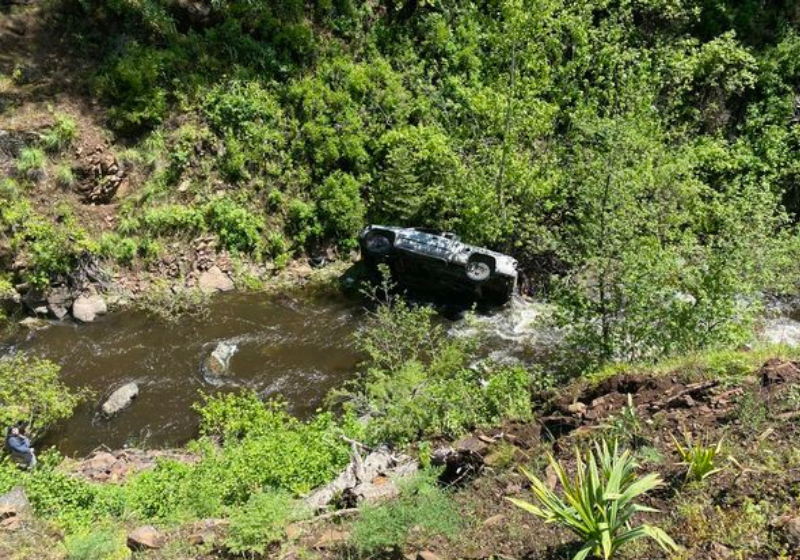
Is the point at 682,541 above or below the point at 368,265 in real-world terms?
above

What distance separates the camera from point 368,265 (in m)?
14.5

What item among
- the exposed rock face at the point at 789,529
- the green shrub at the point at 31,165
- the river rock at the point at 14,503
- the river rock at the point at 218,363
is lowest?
the river rock at the point at 218,363

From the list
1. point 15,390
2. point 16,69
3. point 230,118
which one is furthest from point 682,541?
point 16,69

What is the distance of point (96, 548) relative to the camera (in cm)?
668

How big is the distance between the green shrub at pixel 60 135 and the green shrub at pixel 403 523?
1213 cm

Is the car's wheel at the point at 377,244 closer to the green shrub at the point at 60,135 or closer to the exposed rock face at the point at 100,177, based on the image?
the exposed rock face at the point at 100,177

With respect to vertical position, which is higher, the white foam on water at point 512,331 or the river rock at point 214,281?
the white foam on water at point 512,331

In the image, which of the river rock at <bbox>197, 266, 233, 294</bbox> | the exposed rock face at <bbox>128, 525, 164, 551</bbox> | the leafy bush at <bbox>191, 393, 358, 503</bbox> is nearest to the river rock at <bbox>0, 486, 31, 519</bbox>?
the exposed rock face at <bbox>128, 525, 164, 551</bbox>

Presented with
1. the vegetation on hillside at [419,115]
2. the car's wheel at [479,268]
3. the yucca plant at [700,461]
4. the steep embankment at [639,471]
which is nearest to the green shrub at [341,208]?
the vegetation on hillside at [419,115]

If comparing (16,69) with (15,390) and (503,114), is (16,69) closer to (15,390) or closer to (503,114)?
(15,390)

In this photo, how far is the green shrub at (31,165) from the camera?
1432cm

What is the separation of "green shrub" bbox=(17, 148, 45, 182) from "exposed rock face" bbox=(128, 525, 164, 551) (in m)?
10.1

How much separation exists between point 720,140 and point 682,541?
13961mm

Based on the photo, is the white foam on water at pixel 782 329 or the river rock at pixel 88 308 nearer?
the white foam on water at pixel 782 329
